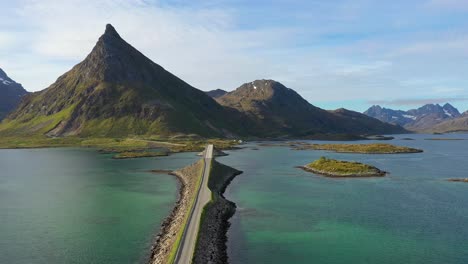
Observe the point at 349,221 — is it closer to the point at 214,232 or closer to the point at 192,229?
the point at 214,232

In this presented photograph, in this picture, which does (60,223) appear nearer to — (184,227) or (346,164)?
(184,227)

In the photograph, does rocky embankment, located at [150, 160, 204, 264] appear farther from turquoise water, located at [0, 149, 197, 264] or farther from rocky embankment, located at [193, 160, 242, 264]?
rocky embankment, located at [193, 160, 242, 264]

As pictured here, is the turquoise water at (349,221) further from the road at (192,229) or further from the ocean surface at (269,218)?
the road at (192,229)

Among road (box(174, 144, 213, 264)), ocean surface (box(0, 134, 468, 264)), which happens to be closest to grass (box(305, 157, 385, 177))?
ocean surface (box(0, 134, 468, 264))

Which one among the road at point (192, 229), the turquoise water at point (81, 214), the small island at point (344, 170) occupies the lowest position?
the turquoise water at point (81, 214)

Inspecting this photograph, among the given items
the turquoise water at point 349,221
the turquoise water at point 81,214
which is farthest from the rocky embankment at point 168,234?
the turquoise water at point 349,221

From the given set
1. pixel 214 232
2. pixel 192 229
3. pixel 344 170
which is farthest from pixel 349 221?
pixel 344 170
